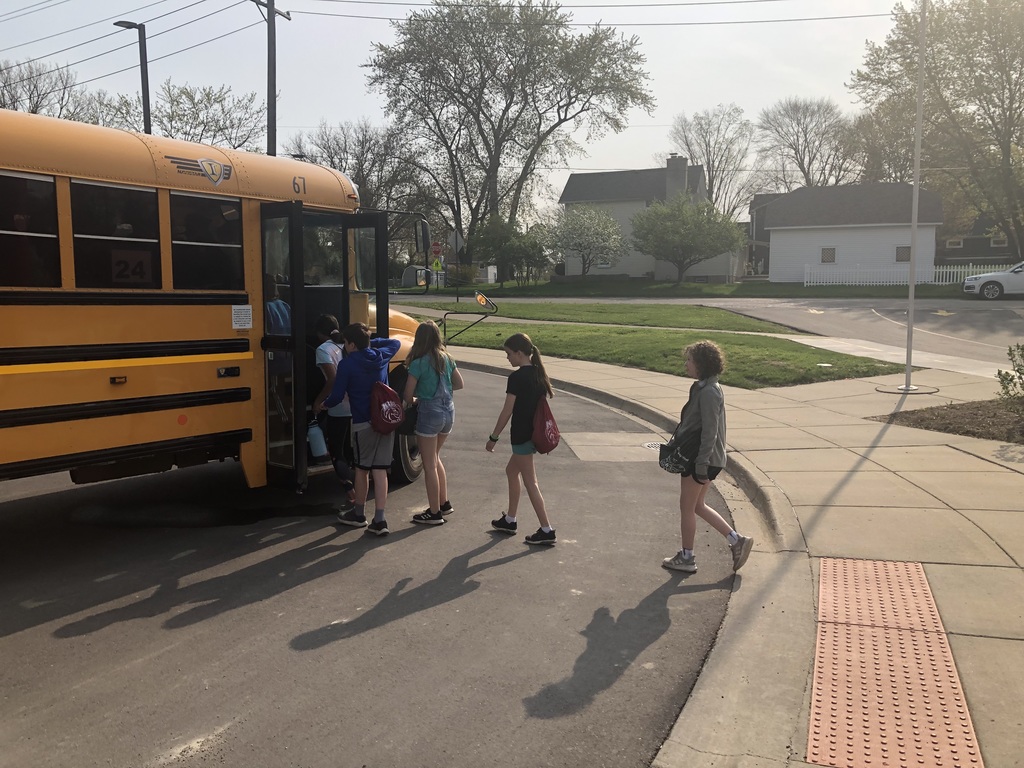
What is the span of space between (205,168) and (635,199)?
5351 centimetres

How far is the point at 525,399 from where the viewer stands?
6043 millimetres

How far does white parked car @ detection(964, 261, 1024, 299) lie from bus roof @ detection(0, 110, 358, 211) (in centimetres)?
3089

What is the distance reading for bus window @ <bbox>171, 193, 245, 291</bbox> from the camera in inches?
234

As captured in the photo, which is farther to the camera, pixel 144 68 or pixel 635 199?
pixel 635 199

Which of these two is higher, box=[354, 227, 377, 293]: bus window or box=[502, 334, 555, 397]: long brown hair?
box=[354, 227, 377, 293]: bus window

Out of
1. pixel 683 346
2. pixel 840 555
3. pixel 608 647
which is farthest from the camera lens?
pixel 683 346

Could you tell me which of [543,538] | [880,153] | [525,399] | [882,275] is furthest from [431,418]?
[880,153]

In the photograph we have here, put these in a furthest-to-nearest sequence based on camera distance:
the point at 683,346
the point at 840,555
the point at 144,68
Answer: the point at 144,68 → the point at 683,346 → the point at 840,555

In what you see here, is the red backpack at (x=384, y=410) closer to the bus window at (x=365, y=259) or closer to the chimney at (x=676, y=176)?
the bus window at (x=365, y=259)

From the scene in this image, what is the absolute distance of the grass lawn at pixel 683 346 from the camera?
13.8 metres

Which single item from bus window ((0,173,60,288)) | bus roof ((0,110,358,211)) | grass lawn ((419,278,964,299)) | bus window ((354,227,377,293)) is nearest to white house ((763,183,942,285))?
grass lawn ((419,278,964,299))

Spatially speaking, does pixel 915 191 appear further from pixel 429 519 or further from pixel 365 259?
pixel 429 519

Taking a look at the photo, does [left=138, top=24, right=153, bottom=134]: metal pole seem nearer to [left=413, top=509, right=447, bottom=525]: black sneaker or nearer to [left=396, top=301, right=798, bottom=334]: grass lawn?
[left=396, top=301, right=798, bottom=334]: grass lawn

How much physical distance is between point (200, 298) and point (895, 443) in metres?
6.94
